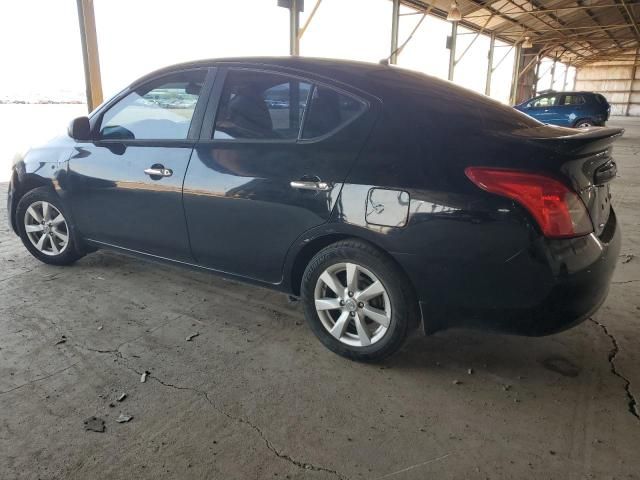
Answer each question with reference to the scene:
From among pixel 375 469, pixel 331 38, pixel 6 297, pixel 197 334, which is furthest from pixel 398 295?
pixel 331 38

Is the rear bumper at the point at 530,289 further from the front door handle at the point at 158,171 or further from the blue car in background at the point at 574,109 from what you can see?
the blue car in background at the point at 574,109

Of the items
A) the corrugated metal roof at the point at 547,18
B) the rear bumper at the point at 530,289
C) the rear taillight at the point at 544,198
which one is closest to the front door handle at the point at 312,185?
the rear bumper at the point at 530,289

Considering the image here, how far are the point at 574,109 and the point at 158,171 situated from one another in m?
15.4

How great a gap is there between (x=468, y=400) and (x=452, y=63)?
18.8m

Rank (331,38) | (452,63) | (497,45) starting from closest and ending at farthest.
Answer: (331,38)
(452,63)
(497,45)

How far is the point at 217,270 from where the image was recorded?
288 cm

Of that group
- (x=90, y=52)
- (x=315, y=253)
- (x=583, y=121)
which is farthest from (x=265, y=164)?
(x=583, y=121)

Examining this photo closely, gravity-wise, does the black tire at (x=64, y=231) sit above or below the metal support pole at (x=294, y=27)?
below

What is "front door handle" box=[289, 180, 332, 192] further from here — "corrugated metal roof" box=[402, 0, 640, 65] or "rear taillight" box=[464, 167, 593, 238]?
"corrugated metal roof" box=[402, 0, 640, 65]

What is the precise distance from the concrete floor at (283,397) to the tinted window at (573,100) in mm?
13944

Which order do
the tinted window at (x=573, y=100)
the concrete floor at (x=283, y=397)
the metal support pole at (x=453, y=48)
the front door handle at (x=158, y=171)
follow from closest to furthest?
1. the concrete floor at (x=283, y=397)
2. the front door handle at (x=158, y=171)
3. the tinted window at (x=573, y=100)
4. the metal support pole at (x=453, y=48)

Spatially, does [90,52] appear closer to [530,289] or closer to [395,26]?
[530,289]

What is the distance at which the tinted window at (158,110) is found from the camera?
112 inches

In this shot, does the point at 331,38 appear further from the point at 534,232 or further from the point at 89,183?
the point at 534,232
